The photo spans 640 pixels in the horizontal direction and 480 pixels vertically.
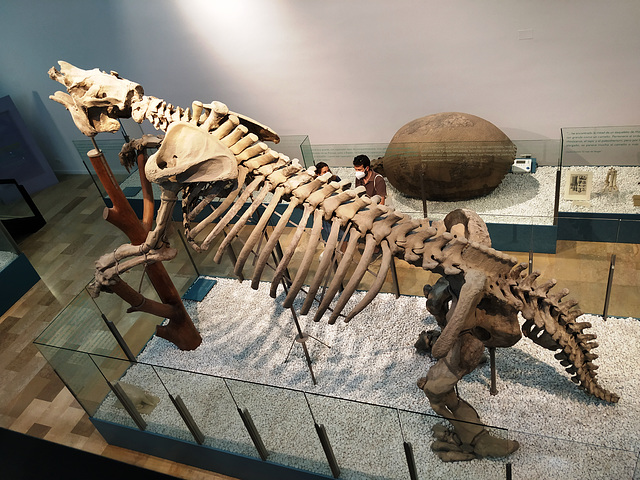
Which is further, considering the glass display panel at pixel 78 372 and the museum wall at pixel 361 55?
the museum wall at pixel 361 55

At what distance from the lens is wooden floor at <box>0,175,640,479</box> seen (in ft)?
15.3

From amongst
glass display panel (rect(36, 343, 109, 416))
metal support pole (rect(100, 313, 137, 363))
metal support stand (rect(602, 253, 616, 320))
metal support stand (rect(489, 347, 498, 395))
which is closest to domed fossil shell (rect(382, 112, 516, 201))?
metal support stand (rect(602, 253, 616, 320))

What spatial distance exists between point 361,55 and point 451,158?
6.42 ft

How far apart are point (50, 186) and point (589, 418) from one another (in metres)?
9.05

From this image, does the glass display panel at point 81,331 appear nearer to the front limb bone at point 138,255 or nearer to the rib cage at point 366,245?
the front limb bone at point 138,255

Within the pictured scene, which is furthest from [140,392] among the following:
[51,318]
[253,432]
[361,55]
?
[361,55]

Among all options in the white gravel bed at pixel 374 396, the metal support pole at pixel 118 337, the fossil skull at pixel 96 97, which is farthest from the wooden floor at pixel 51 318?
the fossil skull at pixel 96 97

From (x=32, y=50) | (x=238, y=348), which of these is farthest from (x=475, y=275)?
(x=32, y=50)

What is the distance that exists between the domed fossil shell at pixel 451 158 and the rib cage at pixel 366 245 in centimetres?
217

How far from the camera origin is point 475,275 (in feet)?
10.8

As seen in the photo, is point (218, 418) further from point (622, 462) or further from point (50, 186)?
point (50, 186)

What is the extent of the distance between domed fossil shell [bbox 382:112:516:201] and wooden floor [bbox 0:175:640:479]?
964 mm

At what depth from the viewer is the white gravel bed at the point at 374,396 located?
338 cm

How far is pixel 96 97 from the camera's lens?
4359 millimetres
